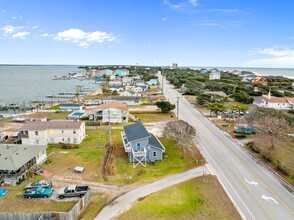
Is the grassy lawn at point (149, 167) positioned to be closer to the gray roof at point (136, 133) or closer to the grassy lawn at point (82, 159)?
the grassy lawn at point (82, 159)

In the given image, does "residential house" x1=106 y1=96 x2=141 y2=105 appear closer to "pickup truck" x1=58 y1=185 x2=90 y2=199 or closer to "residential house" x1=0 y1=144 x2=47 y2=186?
"residential house" x1=0 y1=144 x2=47 y2=186

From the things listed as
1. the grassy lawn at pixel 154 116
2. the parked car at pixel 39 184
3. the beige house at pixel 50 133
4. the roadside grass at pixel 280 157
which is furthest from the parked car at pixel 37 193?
the grassy lawn at pixel 154 116

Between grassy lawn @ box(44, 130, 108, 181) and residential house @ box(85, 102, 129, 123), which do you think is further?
residential house @ box(85, 102, 129, 123)

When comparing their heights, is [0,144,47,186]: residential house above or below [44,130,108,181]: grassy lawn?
above

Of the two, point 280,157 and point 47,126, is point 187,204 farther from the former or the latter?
point 47,126

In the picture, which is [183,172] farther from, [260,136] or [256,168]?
[260,136]

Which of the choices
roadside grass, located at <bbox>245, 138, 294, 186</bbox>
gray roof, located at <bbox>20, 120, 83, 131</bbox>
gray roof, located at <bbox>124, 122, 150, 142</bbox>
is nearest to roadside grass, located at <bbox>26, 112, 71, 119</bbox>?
gray roof, located at <bbox>20, 120, 83, 131</bbox>

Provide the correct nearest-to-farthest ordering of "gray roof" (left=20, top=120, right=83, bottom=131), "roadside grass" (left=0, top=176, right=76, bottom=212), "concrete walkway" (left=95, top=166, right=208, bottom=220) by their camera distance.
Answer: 1. "concrete walkway" (left=95, top=166, right=208, bottom=220)
2. "roadside grass" (left=0, top=176, right=76, bottom=212)
3. "gray roof" (left=20, top=120, right=83, bottom=131)
